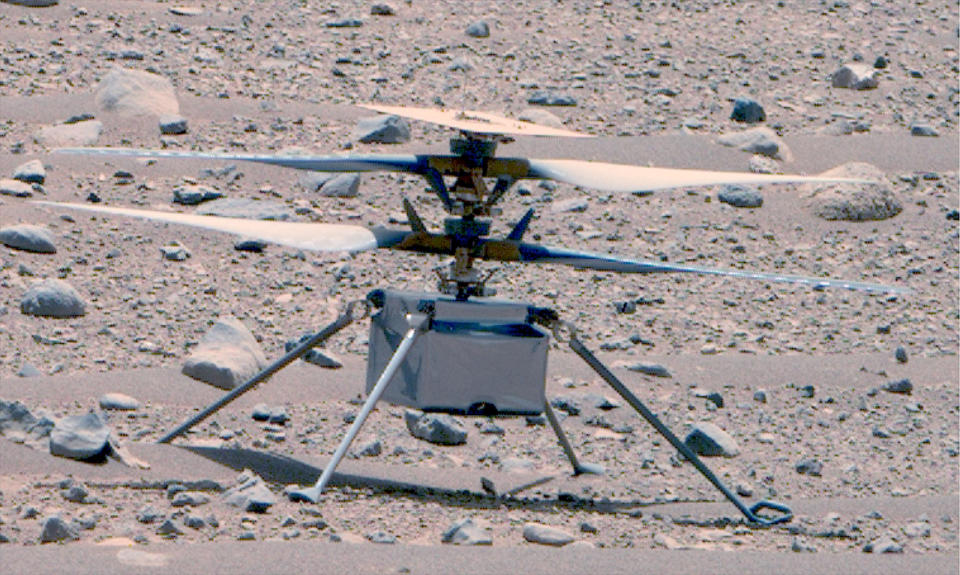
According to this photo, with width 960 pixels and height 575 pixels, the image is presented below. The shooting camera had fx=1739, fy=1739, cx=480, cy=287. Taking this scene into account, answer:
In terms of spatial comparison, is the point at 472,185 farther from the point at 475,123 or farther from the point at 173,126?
the point at 173,126

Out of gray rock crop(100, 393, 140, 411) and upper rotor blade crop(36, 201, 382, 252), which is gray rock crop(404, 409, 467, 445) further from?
upper rotor blade crop(36, 201, 382, 252)

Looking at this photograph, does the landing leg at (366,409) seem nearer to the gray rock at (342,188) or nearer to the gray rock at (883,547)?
the gray rock at (883,547)

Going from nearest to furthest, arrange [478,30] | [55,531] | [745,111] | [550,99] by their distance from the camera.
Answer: [55,531]
[550,99]
[745,111]
[478,30]

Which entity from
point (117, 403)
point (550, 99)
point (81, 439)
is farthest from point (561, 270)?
point (81, 439)

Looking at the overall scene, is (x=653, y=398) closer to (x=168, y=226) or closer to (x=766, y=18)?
(x=168, y=226)

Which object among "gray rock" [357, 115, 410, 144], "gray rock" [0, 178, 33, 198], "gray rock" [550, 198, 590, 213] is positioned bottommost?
"gray rock" [0, 178, 33, 198]

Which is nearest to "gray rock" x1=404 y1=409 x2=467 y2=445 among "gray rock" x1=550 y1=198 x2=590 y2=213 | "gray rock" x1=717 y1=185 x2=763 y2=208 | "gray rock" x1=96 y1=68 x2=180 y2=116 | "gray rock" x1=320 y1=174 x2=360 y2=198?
"gray rock" x1=320 y1=174 x2=360 y2=198
